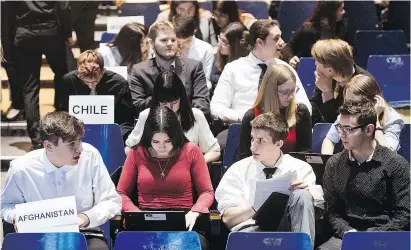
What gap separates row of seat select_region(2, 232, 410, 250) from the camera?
14.4ft

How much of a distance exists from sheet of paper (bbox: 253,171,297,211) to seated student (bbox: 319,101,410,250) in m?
0.32

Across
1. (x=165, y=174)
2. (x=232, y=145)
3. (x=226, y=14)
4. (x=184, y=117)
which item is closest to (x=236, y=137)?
(x=232, y=145)

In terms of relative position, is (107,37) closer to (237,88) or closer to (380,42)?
(237,88)

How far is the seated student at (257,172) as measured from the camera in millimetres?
5141

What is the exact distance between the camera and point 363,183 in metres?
5.15

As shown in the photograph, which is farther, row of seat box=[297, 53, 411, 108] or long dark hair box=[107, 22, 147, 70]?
long dark hair box=[107, 22, 147, 70]

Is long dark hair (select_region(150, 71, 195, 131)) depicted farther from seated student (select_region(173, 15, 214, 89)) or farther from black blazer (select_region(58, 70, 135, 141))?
seated student (select_region(173, 15, 214, 89))

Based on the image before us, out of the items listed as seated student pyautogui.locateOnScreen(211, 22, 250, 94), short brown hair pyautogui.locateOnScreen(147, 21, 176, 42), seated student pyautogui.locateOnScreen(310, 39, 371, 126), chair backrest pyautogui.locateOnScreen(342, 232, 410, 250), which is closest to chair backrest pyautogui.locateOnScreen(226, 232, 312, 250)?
chair backrest pyautogui.locateOnScreen(342, 232, 410, 250)

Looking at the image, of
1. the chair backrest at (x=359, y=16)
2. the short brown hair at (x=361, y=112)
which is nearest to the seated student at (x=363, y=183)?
the short brown hair at (x=361, y=112)

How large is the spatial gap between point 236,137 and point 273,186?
3.64ft

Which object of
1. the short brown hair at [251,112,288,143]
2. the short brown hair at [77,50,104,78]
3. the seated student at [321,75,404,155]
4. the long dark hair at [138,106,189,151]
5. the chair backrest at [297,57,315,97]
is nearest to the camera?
the short brown hair at [251,112,288,143]

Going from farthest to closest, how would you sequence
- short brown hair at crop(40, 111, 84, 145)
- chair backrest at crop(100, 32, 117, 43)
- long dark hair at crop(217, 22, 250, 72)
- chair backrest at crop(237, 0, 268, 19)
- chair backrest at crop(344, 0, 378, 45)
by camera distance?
chair backrest at crop(237, 0, 268, 19)
chair backrest at crop(344, 0, 378, 45)
chair backrest at crop(100, 32, 117, 43)
long dark hair at crop(217, 22, 250, 72)
short brown hair at crop(40, 111, 84, 145)

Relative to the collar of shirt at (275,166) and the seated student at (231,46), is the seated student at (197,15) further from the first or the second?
the collar of shirt at (275,166)

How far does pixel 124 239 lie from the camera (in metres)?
4.44
